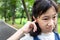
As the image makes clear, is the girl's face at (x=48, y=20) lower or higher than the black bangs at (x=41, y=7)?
lower

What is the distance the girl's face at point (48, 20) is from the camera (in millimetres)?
1559

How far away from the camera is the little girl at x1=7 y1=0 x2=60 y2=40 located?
158 cm

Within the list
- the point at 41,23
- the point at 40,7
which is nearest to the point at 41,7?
the point at 40,7

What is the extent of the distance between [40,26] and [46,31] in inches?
2.6

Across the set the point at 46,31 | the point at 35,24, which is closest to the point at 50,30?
the point at 46,31

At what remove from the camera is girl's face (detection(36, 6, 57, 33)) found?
61.4 inches

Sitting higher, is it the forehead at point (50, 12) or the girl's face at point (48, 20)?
the forehead at point (50, 12)

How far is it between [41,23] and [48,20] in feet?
0.25

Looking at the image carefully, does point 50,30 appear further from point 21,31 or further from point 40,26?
point 21,31

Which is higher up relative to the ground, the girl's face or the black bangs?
the black bangs

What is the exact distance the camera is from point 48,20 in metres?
1.56

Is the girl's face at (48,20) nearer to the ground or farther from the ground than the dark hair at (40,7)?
nearer to the ground

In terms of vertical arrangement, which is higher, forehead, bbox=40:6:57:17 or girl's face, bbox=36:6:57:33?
forehead, bbox=40:6:57:17

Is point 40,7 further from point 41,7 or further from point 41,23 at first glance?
point 41,23
